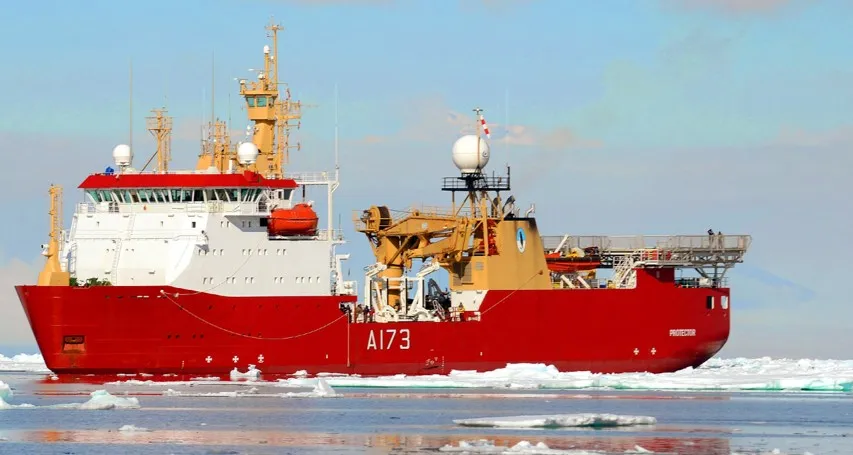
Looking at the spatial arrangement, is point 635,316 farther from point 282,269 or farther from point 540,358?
point 282,269

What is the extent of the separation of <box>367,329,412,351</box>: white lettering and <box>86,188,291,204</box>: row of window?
5180 millimetres

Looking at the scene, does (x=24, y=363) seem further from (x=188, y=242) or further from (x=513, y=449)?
(x=513, y=449)

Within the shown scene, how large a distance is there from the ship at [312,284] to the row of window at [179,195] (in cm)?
4

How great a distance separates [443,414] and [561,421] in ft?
16.7

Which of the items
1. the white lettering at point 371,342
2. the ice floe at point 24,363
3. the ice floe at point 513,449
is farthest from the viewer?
the ice floe at point 24,363

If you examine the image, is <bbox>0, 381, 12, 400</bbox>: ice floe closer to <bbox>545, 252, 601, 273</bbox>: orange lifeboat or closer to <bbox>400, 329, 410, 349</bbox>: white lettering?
<bbox>400, 329, 410, 349</bbox>: white lettering

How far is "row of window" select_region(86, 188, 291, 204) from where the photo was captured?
51625mm

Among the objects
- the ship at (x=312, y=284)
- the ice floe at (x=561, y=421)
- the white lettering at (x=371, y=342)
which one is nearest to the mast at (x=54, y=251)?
the ship at (x=312, y=284)

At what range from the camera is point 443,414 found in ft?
140

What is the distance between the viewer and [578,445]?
36344 mm

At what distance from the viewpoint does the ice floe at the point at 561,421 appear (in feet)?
125

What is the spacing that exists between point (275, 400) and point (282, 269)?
7074 millimetres

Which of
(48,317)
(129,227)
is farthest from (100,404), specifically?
(129,227)

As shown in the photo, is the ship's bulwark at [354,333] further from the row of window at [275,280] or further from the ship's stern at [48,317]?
the row of window at [275,280]
